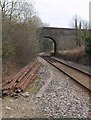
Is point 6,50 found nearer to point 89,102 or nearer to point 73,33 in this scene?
point 89,102

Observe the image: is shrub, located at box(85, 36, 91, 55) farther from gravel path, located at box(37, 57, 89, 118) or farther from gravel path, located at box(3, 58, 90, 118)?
gravel path, located at box(3, 58, 90, 118)

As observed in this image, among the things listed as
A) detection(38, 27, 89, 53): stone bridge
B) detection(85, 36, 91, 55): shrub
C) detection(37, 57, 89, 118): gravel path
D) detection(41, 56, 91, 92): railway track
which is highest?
detection(38, 27, 89, 53): stone bridge

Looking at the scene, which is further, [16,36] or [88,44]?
[88,44]

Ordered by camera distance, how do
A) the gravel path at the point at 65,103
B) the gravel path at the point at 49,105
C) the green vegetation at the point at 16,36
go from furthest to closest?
the green vegetation at the point at 16,36 < the gravel path at the point at 65,103 < the gravel path at the point at 49,105

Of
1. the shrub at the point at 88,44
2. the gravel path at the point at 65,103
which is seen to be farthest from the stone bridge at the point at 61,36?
the gravel path at the point at 65,103

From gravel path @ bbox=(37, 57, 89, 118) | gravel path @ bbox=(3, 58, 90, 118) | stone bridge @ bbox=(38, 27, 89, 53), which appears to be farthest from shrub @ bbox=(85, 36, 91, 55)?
stone bridge @ bbox=(38, 27, 89, 53)

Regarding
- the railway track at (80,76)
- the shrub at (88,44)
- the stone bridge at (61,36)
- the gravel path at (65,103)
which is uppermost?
the stone bridge at (61,36)

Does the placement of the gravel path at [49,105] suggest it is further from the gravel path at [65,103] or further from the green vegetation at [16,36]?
the green vegetation at [16,36]

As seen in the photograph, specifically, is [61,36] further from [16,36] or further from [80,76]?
[80,76]

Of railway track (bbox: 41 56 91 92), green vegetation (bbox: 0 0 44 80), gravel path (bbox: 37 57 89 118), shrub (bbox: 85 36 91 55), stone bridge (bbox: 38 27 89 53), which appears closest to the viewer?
gravel path (bbox: 37 57 89 118)

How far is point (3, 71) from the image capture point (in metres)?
18.0

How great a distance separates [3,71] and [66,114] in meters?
10.4

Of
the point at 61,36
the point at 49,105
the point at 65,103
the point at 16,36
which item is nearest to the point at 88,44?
the point at 16,36

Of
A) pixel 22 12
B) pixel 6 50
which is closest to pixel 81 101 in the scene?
pixel 6 50
